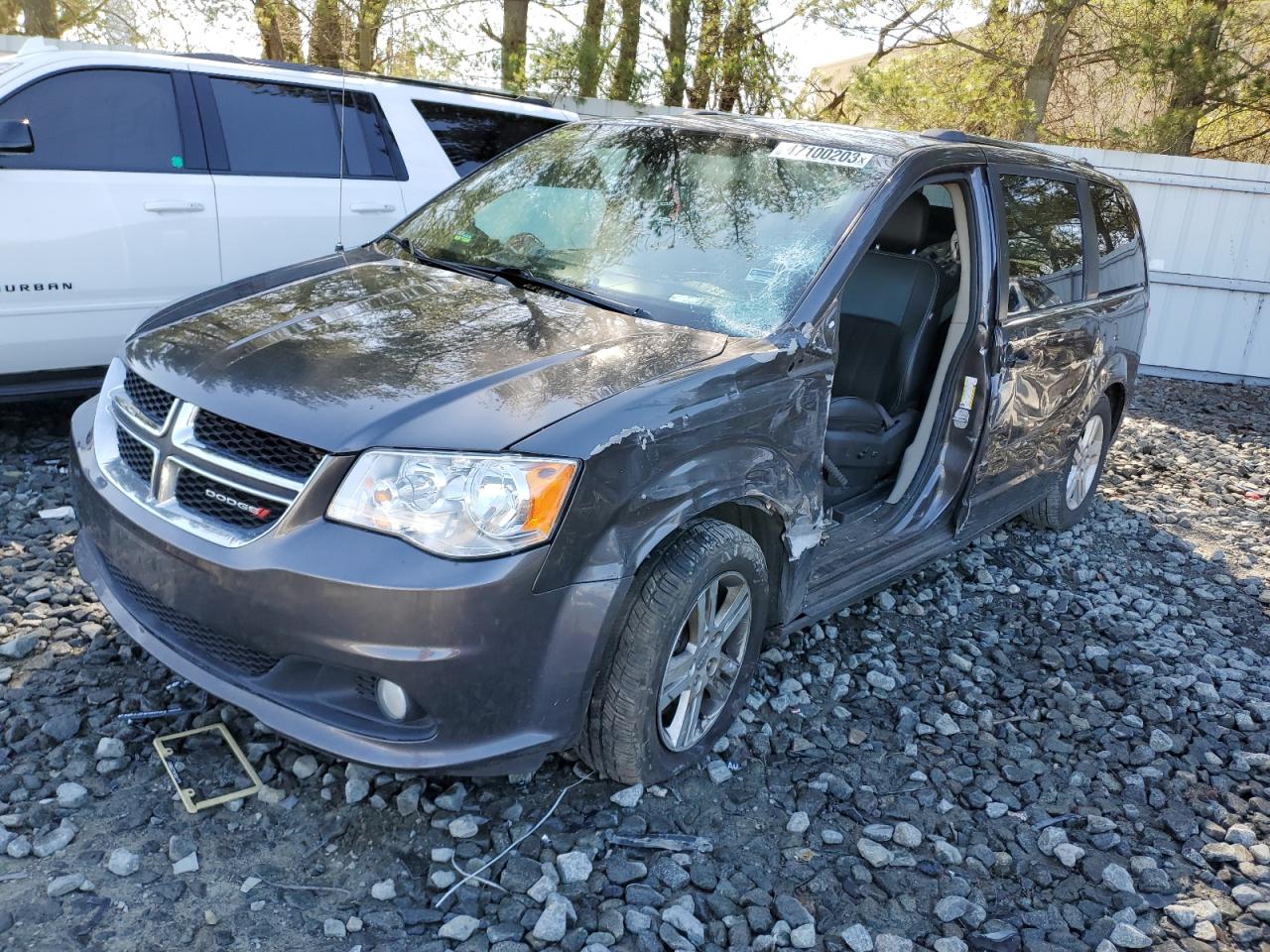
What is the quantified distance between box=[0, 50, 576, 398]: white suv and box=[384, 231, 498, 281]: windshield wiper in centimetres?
177

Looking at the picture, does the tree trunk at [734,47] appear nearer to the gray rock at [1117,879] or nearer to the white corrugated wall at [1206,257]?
the white corrugated wall at [1206,257]

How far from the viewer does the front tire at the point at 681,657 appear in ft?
9.10

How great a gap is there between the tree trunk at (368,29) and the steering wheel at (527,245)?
9.99m

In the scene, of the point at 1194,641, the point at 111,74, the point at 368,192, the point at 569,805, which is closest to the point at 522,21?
the point at 368,192

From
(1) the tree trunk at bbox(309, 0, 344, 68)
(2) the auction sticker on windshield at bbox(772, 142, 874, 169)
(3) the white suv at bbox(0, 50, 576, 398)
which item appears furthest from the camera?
(1) the tree trunk at bbox(309, 0, 344, 68)

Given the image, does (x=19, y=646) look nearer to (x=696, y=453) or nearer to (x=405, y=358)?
(x=405, y=358)

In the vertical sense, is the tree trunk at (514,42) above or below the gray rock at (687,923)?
above

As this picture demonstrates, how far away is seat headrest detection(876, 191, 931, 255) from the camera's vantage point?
13.9ft

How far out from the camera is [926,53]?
13.8 metres

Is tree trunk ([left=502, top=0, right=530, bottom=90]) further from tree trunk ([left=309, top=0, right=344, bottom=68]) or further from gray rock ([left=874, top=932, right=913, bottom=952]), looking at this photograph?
gray rock ([left=874, top=932, right=913, bottom=952])

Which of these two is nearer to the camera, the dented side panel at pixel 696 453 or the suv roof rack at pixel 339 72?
the dented side panel at pixel 696 453

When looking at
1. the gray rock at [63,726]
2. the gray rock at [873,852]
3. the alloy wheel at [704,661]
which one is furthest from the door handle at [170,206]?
the gray rock at [873,852]

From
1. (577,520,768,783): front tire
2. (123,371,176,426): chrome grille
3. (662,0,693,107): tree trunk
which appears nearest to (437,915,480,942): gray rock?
(577,520,768,783): front tire

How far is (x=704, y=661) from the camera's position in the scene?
3.13 meters
